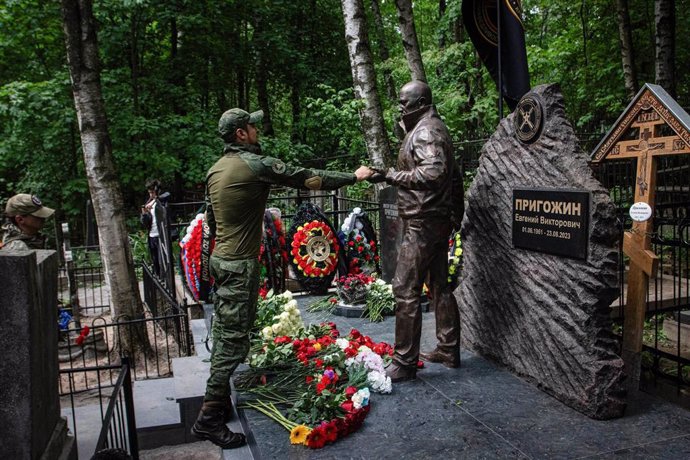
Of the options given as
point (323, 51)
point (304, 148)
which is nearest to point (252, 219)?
point (304, 148)

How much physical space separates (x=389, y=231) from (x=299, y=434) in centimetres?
457

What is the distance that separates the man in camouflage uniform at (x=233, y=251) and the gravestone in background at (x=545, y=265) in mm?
1820

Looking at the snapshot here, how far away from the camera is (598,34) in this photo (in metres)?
16.1

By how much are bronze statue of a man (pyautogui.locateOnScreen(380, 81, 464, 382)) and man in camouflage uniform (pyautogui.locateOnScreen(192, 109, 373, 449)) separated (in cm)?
95

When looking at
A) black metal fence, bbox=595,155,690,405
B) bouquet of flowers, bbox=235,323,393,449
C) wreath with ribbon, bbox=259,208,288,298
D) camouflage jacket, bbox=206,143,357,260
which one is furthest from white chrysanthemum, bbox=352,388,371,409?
wreath with ribbon, bbox=259,208,288,298

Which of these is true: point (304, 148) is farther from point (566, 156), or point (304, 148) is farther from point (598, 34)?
point (566, 156)

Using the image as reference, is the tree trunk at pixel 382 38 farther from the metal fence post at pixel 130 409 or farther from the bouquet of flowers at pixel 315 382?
the metal fence post at pixel 130 409

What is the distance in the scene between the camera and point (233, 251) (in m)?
4.13

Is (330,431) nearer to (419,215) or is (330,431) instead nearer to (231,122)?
(419,215)

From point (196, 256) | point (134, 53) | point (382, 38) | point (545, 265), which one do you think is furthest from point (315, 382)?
point (382, 38)

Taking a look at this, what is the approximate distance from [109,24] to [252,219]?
41.8ft

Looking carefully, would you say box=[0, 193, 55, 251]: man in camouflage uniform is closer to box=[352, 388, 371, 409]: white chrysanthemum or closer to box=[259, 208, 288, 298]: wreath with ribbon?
box=[352, 388, 371, 409]: white chrysanthemum

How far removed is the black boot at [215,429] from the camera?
3.97 meters

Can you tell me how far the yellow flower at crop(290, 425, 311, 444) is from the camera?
359 centimetres
